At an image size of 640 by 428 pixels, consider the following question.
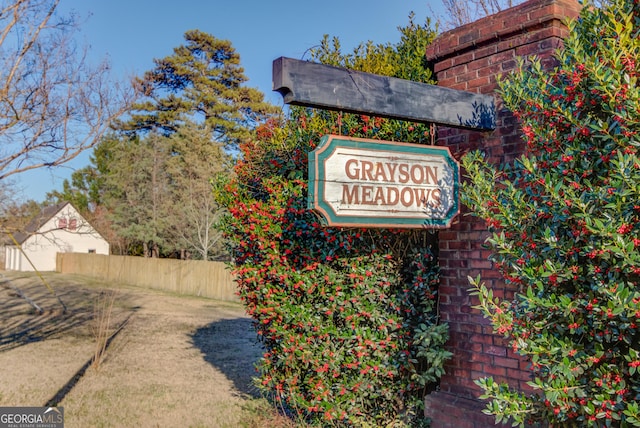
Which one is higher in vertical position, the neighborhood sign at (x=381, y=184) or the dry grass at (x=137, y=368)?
the neighborhood sign at (x=381, y=184)

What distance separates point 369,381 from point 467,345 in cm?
99

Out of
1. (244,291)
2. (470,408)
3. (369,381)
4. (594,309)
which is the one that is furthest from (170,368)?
(594,309)

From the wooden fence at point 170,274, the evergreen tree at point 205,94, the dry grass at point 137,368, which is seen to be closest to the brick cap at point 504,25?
the dry grass at point 137,368

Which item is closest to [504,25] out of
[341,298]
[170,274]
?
[341,298]

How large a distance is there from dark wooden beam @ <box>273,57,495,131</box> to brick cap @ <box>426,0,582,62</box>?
0.55 m

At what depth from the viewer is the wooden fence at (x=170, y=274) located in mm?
23703

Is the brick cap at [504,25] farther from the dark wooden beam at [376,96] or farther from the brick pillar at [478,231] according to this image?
the dark wooden beam at [376,96]

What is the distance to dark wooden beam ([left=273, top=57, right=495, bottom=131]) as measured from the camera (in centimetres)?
340

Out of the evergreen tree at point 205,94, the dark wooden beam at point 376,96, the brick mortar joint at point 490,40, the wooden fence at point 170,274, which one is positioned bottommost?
the wooden fence at point 170,274

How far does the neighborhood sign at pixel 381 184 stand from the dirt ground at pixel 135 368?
12.1 feet

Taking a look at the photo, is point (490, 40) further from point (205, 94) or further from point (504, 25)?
point (205, 94)

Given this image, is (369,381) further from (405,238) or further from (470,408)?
(405,238)

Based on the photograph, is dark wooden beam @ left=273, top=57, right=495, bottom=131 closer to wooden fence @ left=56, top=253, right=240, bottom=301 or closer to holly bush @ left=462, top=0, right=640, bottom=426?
holly bush @ left=462, top=0, right=640, bottom=426

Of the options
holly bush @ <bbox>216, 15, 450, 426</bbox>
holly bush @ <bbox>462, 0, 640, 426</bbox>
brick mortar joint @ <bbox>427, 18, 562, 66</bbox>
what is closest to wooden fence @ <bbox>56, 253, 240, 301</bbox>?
holly bush @ <bbox>216, 15, 450, 426</bbox>
